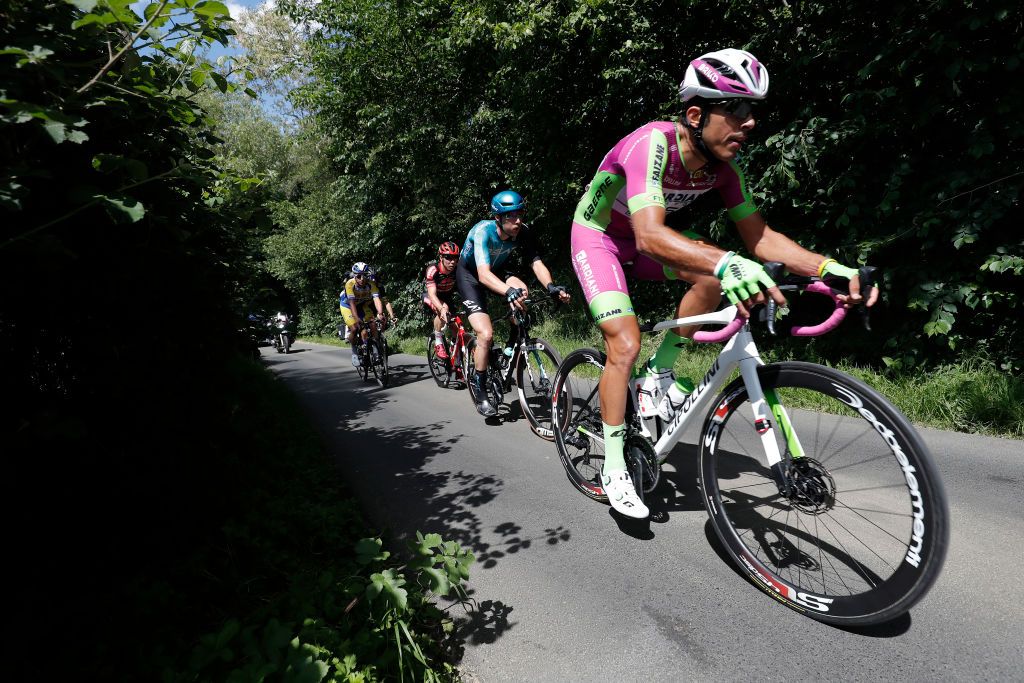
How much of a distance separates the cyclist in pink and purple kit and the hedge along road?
1.26ft

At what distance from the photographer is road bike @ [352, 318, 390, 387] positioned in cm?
876

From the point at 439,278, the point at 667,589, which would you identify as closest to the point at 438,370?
the point at 439,278

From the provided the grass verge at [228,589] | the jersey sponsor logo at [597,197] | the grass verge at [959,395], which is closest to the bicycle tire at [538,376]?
the grass verge at [959,395]

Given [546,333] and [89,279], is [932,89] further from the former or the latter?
[546,333]

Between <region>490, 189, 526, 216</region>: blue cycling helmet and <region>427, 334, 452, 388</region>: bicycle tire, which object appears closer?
<region>490, 189, 526, 216</region>: blue cycling helmet

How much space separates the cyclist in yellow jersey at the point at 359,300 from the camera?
930cm

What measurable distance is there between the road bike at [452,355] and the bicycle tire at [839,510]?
4252mm

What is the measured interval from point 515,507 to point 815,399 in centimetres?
186

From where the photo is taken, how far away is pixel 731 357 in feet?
7.23

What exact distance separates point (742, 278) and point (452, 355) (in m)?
5.55

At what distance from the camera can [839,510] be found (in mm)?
2275

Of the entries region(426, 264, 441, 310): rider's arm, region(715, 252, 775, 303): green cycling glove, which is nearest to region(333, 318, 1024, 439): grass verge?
region(715, 252, 775, 303): green cycling glove

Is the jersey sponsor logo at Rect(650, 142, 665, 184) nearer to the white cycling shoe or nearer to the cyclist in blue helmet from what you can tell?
the white cycling shoe

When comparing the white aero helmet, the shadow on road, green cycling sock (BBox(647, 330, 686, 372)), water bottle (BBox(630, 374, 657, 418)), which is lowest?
the shadow on road
